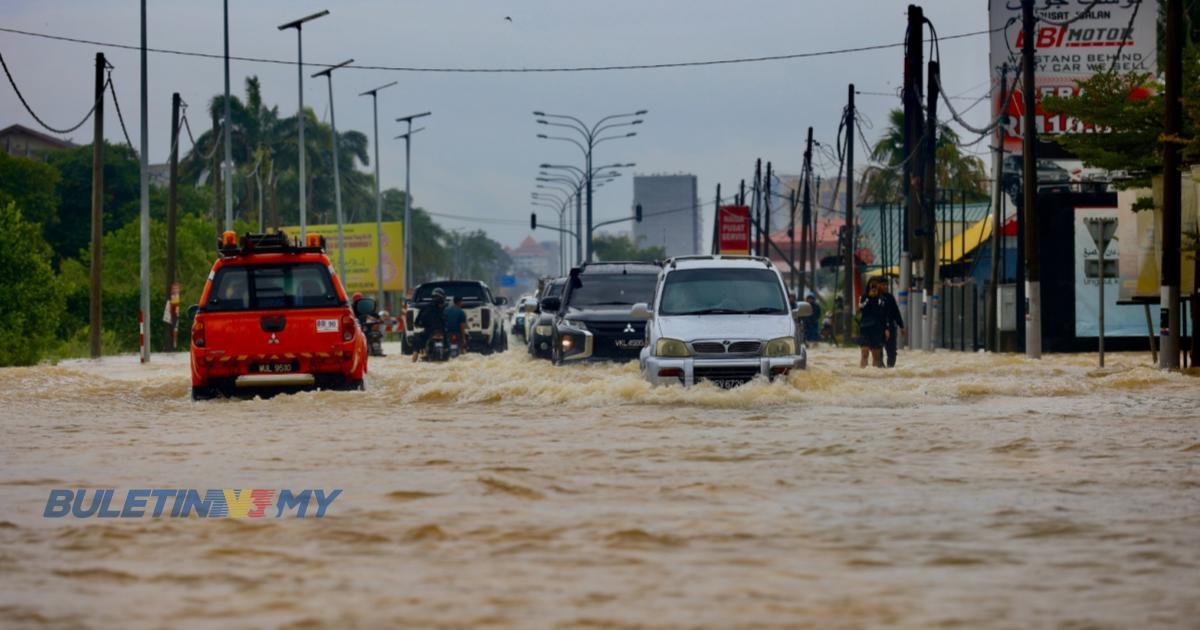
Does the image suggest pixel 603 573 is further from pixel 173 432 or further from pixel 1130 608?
pixel 173 432

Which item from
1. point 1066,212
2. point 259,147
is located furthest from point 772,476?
point 259,147

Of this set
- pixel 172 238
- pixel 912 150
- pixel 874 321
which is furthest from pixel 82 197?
pixel 874 321

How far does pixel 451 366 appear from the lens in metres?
31.7

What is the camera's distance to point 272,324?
20562 millimetres

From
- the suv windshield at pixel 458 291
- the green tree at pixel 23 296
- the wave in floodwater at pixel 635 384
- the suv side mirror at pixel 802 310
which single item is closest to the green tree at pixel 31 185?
the suv windshield at pixel 458 291

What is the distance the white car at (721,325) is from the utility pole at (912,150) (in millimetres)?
22079

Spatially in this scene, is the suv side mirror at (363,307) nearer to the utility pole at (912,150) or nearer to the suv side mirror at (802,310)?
the suv side mirror at (802,310)

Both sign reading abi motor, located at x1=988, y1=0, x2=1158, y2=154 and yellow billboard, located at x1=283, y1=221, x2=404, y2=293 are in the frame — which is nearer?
sign reading abi motor, located at x1=988, y1=0, x2=1158, y2=154

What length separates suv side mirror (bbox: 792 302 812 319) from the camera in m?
20.8

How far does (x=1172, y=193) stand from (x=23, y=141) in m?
97.0

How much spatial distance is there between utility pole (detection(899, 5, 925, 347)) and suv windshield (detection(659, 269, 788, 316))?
22.1 m

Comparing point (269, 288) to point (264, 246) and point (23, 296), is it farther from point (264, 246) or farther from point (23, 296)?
point (23, 296)

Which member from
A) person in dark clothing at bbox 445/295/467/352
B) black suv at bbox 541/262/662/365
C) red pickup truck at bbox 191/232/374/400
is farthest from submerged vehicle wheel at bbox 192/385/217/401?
person in dark clothing at bbox 445/295/467/352

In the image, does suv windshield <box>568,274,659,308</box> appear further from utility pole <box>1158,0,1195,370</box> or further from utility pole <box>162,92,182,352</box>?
utility pole <box>162,92,182,352</box>
